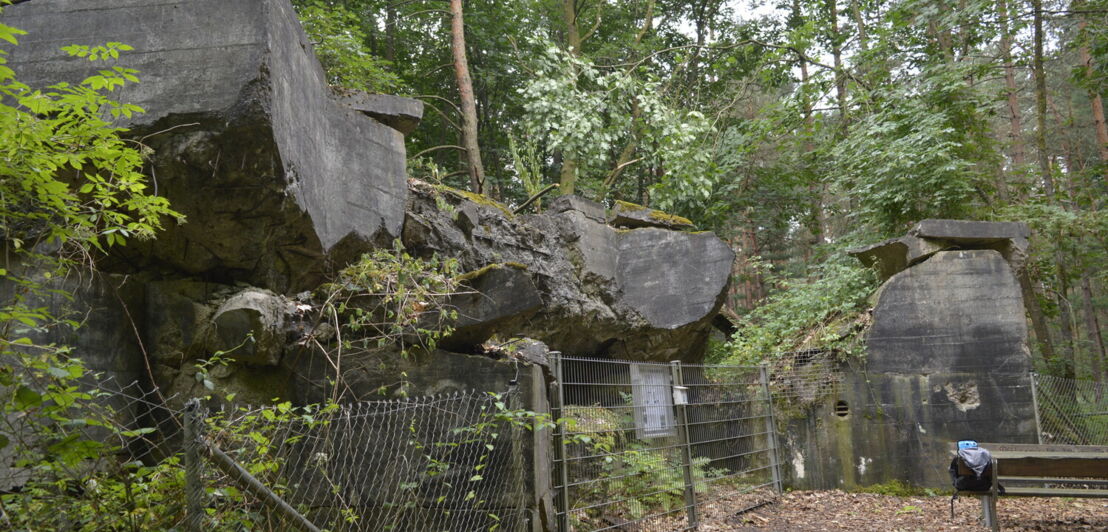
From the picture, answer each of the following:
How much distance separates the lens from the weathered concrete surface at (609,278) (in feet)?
29.7

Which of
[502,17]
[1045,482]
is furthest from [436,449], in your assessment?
[502,17]

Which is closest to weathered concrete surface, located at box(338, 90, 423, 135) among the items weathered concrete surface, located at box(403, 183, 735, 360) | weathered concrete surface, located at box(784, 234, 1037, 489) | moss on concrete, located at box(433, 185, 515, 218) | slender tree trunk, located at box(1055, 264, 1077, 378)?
moss on concrete, located at box(433, 185, 515, 218)

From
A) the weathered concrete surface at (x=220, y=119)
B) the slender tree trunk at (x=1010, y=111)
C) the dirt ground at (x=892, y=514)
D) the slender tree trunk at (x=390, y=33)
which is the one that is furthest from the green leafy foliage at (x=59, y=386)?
the slender tree trunk at (x=1010, y=111)

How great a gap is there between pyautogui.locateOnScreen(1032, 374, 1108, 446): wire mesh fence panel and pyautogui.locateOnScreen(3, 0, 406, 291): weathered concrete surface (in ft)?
30.3

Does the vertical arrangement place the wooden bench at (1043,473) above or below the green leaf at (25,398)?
below

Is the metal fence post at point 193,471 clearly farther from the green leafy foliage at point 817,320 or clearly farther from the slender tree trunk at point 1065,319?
the slender tree trunk at point 1065,319

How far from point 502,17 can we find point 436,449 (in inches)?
487

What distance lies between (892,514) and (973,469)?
236cm

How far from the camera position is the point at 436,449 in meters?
5.29

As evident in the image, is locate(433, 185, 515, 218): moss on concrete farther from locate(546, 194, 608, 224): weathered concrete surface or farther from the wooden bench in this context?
the wooden bench

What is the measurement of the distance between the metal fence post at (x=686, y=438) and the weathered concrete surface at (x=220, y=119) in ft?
12.3

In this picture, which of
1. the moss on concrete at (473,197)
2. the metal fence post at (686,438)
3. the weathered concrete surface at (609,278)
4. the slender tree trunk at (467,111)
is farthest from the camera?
the slender tree trunk at (467,111)

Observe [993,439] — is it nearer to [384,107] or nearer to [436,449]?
[436,449]

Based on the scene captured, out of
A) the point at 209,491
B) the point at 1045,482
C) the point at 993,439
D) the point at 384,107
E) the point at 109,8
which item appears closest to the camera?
the point at 209,491
